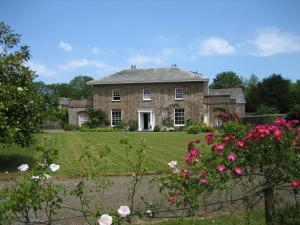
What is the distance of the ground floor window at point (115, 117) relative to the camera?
4154 cm

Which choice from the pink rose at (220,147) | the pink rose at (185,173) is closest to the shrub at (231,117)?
the pink rose at (220,147)

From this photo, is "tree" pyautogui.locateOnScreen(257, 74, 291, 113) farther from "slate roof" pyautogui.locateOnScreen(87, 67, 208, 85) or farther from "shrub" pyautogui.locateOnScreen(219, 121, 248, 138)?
"shrub" pyautogui.locateOnScreen(219, 121, 248, 138)

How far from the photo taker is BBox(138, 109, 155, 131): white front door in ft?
133

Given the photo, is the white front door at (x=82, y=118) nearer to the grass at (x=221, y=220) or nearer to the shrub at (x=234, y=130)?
the grass at (x=221, y=220)

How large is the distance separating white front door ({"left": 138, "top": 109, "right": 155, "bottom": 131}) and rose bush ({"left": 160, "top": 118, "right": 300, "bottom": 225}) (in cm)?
3505

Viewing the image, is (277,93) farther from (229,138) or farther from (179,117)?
(229,138)

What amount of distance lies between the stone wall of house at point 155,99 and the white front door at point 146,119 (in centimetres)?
42

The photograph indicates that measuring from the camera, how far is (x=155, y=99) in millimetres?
40812

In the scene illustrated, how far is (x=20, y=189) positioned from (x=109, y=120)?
37.6m

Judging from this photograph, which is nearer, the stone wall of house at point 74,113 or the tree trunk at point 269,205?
the tree trunk at point 269,205

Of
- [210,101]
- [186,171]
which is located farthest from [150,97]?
[186,171]

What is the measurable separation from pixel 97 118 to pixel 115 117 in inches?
78.8

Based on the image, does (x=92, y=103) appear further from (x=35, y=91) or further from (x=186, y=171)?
(x=186, y=171)

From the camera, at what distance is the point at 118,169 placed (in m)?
11.6
